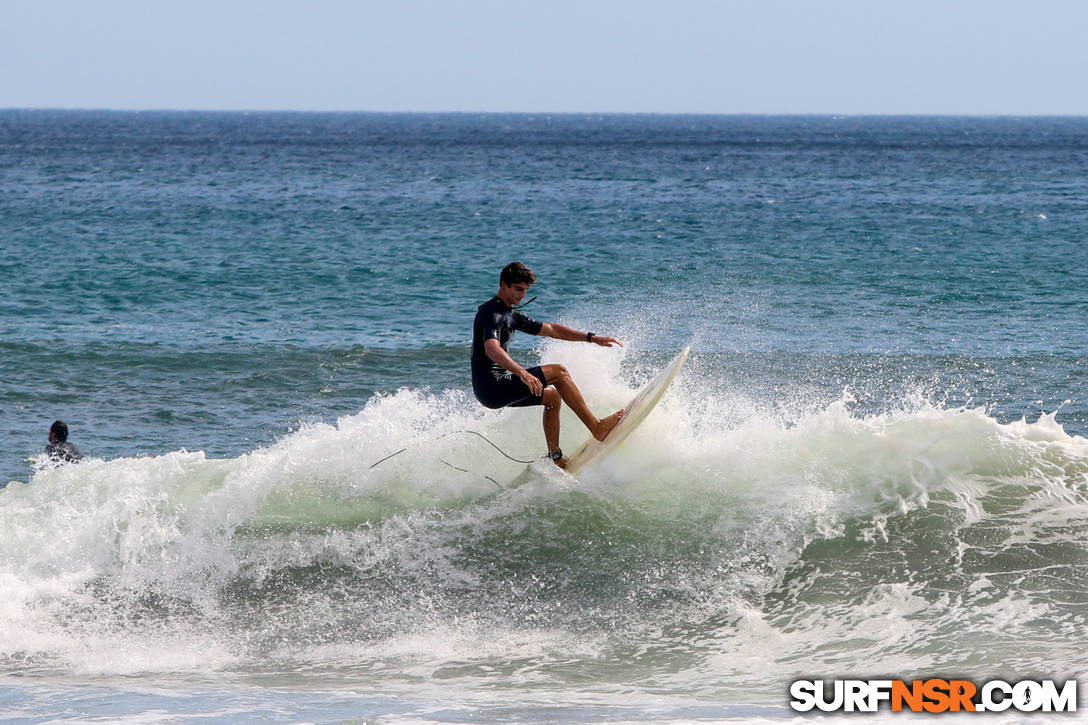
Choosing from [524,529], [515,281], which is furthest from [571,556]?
[515,281]

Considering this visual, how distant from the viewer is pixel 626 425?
9.33 m

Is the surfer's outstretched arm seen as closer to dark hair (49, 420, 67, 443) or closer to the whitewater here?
the whitewater

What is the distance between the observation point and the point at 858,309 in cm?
2284

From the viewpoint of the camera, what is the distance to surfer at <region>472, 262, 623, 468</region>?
339 inches

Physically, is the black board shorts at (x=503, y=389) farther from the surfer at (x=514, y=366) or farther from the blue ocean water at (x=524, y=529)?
the blue ocean water at (x=524, y=529)

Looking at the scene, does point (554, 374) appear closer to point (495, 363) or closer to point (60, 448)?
point (495, 363)

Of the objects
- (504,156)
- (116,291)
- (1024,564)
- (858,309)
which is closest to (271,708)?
(1024,564)

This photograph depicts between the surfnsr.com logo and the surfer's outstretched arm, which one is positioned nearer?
the surfnsr.com logo

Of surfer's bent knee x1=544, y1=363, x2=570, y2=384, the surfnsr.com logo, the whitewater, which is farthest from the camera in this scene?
surfer's bent knee x1=544, y1=363, x2=570, y2=384

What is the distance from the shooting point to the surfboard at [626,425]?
30.6ft

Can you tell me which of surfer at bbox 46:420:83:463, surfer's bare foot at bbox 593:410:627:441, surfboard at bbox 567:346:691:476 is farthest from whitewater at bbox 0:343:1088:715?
surfer at bbox 46:420:83:463

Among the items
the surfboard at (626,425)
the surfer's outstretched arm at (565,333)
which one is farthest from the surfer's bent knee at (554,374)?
the surfboard at (626,425)

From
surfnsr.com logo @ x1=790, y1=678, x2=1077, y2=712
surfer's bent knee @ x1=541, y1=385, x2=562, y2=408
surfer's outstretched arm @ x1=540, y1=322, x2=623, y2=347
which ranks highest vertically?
surfer's outstretched arm @ x1=540, y1=322, x2=623, y2=347

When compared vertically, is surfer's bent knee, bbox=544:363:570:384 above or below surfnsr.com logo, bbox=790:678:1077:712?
above
